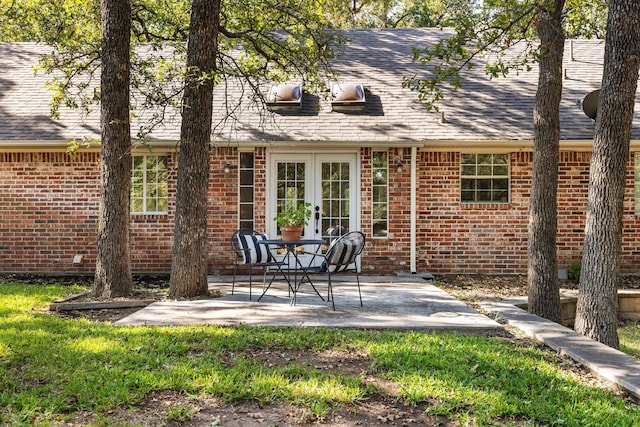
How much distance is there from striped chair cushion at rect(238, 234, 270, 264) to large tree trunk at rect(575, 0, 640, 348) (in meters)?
3.89

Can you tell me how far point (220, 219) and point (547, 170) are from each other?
236 inches

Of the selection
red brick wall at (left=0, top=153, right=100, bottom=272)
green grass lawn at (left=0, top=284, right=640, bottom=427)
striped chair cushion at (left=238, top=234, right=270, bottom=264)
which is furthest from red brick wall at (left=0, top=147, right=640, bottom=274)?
green grass lawn at (left=0, top=284, right=640, bottom=427)

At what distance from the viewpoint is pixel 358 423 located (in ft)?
10.7

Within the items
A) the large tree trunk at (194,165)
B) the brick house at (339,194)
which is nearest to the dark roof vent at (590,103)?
the brick house at (339,194)

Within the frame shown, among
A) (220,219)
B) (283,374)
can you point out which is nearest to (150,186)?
(220,219)

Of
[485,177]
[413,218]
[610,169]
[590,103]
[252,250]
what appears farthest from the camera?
[590,103]

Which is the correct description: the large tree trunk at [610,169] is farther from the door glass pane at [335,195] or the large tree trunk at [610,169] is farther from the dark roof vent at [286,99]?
the dark roof vent at [286,99]

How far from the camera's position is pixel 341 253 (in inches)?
258

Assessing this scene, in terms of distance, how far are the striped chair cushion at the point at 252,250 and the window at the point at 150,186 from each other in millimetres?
4036

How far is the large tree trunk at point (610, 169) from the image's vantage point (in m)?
5.54

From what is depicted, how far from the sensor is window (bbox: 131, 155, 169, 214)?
34.8 feet

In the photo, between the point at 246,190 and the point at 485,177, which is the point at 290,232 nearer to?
the point at 246,190

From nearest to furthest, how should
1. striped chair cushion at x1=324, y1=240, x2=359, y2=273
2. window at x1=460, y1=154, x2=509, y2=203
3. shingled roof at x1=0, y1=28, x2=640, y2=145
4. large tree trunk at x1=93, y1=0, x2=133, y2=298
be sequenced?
striped chair cushion at x1=324, y1=240, x2=359, y2=273 → large tree trunk at x1=93, y1=0, x2=133, y2=298 → shingled roof at x1=0, y1=28, x2=640, y2=145 → window at x1=460, y1=154, x2=509, y2=203

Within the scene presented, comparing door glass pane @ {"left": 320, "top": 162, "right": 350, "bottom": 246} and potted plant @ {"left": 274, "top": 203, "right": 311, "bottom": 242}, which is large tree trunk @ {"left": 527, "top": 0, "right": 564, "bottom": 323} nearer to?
potted plant @ {"left": 274, "top": 203, "right": 311, "bottom": 242}
